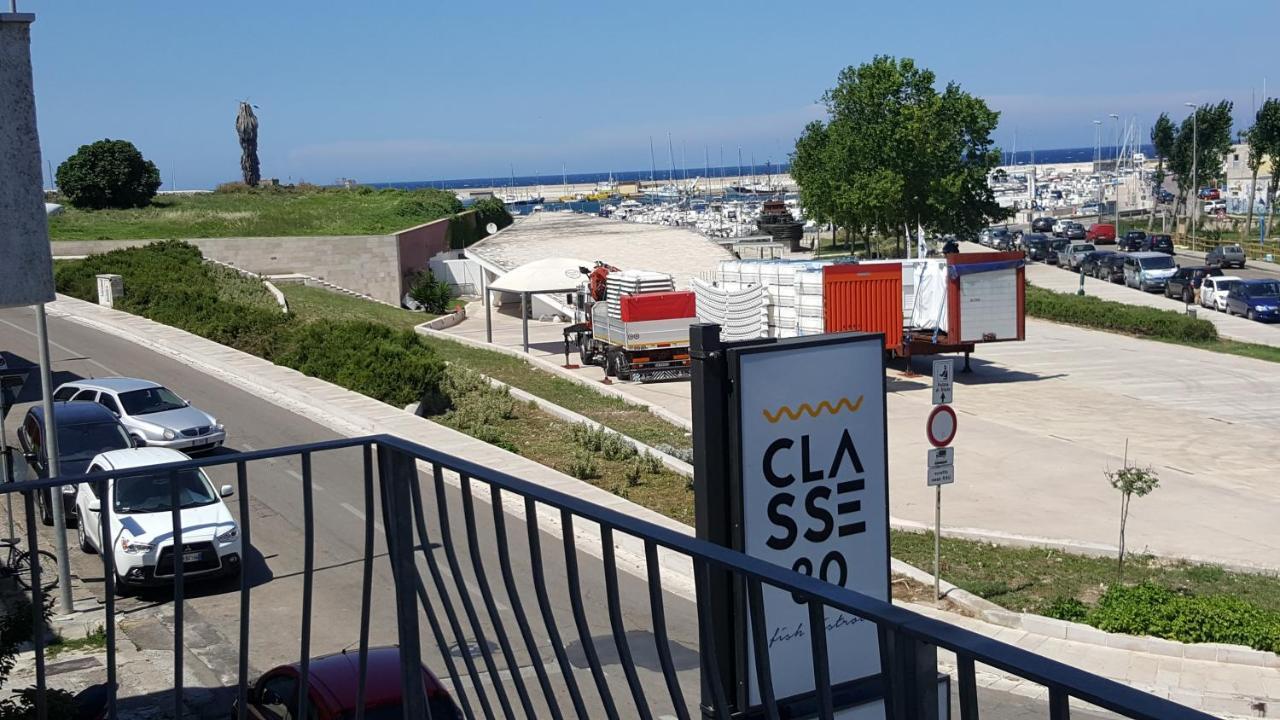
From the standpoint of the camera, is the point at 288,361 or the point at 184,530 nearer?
the point at 184,530

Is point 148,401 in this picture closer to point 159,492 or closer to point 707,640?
point 159,492

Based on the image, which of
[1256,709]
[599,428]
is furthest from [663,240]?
[1256,709]

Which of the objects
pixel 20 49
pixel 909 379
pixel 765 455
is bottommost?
pixel 909 379

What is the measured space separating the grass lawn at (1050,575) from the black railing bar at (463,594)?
11083 millimetres

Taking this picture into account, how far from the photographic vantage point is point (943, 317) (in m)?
32.1

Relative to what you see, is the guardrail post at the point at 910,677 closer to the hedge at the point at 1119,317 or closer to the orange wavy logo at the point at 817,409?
the orange wavy logo at the point at 817,409

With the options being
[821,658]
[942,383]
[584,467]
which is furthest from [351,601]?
[584,467]

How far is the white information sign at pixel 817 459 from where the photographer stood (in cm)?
653

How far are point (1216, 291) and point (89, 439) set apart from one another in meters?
43.9

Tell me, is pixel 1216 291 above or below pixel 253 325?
below

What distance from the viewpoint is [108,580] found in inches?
174

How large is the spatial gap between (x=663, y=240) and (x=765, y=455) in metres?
55.6

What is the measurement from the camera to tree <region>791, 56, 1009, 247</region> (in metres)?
64.5

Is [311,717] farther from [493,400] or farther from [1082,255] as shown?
[1082,255]
